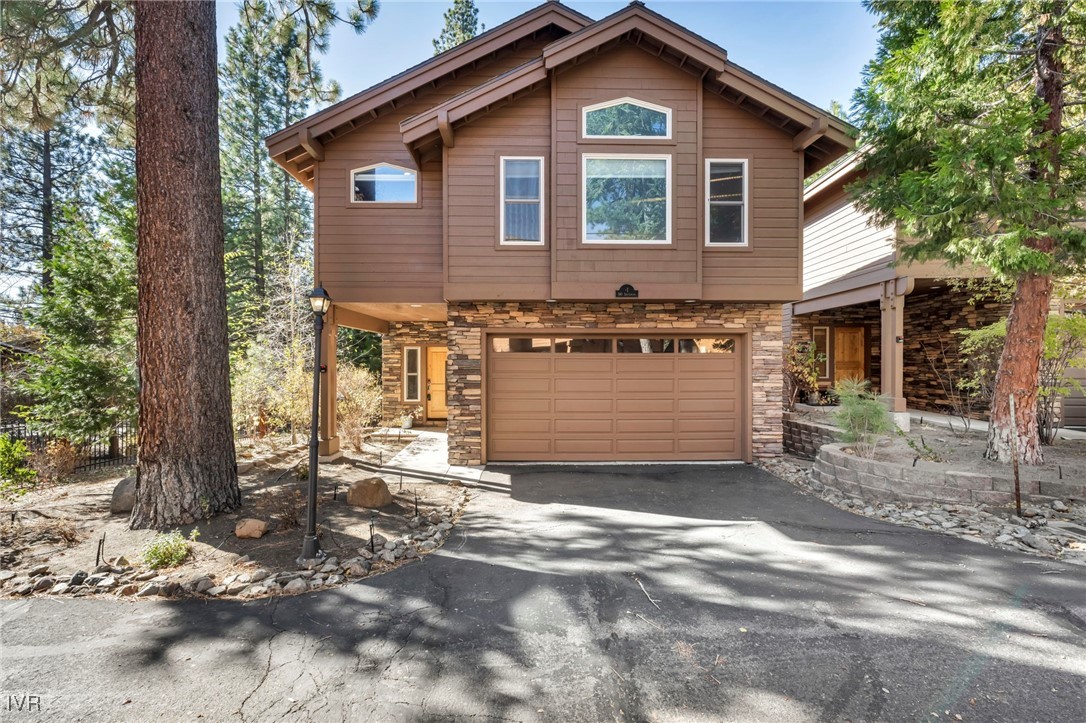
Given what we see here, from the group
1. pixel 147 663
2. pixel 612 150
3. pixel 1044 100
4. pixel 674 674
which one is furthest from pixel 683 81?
pixel 147 663

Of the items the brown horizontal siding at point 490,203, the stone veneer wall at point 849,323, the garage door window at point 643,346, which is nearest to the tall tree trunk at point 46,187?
the brown horizontal siding at point 490,203

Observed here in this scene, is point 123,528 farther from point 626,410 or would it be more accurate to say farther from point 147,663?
point 626,410

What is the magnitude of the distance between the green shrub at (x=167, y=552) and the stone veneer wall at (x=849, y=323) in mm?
13144

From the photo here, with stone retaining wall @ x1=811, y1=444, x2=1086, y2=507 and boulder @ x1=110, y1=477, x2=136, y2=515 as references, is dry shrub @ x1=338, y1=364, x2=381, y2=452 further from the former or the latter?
stone retaining wall @ x1=811, y1=444, x2=1086, y2=507

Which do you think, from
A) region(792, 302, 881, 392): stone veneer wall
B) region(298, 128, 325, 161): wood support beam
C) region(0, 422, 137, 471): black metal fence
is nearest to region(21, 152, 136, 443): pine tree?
region(0, 422, 137, 471): black metal fence

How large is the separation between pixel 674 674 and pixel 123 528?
18.0 feet

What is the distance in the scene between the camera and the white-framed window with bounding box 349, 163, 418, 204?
26.0ft

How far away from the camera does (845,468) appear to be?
614 cm

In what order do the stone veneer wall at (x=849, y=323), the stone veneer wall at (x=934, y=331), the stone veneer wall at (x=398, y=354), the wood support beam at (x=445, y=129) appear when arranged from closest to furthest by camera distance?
the wood support beam at (x=445, y=129)
the stone veneer wall at (x=934, y=331)
the stone veneer wall at (x=398, y=354)
the stone veneer wall at (x=849, y=323)

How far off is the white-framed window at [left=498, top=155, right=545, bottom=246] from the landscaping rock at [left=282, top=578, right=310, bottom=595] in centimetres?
543

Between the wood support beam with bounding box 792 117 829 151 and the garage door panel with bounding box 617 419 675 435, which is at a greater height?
the wood support beam with bounding box 792 117 829 151

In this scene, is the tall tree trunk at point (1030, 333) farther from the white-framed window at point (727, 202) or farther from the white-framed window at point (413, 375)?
the white-framed window at point (413, 375)

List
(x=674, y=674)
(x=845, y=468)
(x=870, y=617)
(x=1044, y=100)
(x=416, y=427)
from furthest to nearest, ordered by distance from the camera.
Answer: (x=416, y=427) < (x=845, y=468) < (x=1044, y=100) < (x=870, y=617) < (x=674, y=674)

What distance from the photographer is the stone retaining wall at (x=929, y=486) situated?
5.05m
